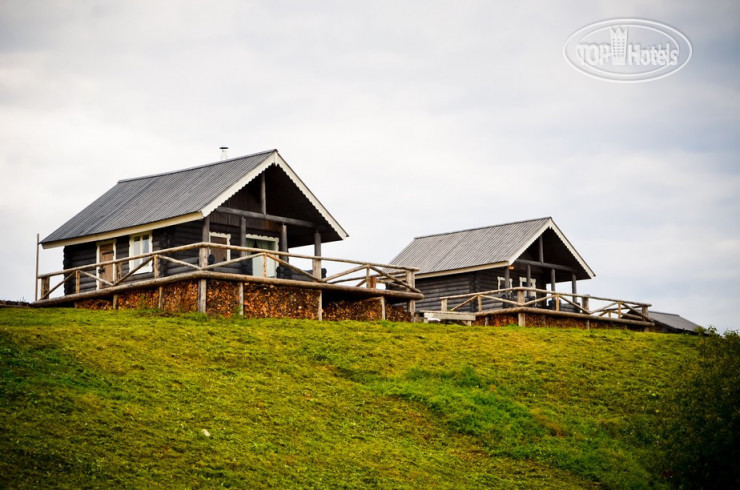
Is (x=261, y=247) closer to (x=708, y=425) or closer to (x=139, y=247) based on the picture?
(x=139, y=247)

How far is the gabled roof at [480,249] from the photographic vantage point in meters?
48.4

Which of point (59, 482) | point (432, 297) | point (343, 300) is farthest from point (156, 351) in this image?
point (432, 297)

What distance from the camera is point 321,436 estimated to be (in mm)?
22766

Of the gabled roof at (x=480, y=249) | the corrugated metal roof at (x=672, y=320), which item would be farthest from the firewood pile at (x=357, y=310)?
the corrugated metal roof at (x=672, y=320)

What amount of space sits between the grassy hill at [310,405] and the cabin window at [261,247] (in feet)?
23.1

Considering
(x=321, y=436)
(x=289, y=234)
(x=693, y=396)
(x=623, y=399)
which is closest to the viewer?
(x=321, y=436)

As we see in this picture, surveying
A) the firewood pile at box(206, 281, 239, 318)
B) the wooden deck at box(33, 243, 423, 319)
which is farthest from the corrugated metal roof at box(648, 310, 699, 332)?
the firewood pile at box(206, 281, 239, 318)

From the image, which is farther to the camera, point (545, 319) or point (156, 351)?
point (545, 319)

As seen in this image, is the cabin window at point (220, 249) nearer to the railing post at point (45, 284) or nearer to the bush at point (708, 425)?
the railing post at point (45, 284)

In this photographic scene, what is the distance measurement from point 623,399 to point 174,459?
14.6 m

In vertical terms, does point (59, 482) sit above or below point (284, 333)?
below

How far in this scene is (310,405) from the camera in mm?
24547

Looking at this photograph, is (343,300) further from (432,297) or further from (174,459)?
(174,459)

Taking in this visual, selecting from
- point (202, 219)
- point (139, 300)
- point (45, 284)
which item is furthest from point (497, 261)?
point (45, 284)
